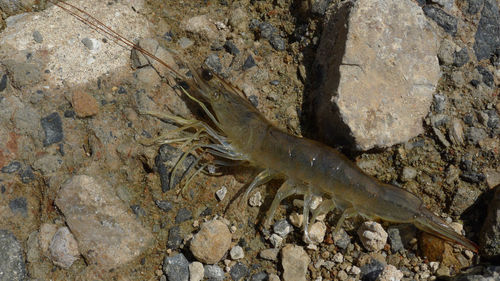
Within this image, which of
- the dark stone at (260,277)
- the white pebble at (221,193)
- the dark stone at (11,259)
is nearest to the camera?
the dark stone at (11,259)

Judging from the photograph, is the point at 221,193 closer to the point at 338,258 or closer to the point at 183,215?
the point at 183,215

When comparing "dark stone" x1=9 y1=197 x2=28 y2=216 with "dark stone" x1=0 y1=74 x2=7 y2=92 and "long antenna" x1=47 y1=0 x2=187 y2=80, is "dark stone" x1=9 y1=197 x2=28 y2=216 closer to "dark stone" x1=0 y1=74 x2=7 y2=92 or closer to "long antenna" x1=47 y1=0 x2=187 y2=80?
"dark stone" x1=0 y1=74 x2=7 y2=92

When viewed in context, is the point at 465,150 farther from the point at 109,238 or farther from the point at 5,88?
the point at 5,88

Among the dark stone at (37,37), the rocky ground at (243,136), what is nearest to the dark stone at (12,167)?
the rocky ground at (243,136)

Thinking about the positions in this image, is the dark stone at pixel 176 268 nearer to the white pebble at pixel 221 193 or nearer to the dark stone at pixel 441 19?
the white pebble at pixel 221 193

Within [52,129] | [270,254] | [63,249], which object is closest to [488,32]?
[270,254]

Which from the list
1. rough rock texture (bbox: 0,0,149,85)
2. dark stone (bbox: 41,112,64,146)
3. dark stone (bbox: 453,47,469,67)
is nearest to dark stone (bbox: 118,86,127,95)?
rough rock texture (bbox: 0,0,149,85)
